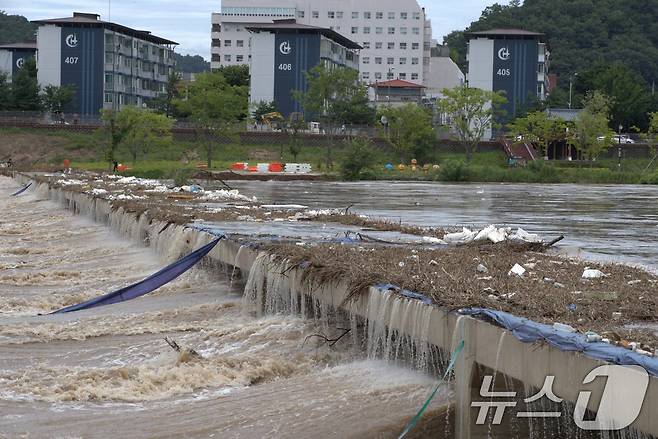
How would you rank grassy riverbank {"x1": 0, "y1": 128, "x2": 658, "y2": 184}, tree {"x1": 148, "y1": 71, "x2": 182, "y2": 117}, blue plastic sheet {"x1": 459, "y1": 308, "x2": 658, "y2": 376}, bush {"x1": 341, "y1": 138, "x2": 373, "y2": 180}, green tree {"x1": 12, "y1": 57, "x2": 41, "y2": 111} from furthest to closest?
tree {"x1": 148, "y1": 71, "x2": 182, "y2": 117} → green tree {"x1": 12, "y1": 57, "x2": 41, "y2": 111} → grassy riverbank {"x1": 0, "y1": 128, "x2": 658, "y2": 184} → bush {"x1": 341, "y1": 138, "x2": 373, "y2": 180} → blue plastic sheet {"x1": 459, "y1": 308, "x2": 658, "y2": 376}

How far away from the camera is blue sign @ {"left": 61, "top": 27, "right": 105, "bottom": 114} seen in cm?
10681

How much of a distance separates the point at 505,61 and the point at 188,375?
9858 cm

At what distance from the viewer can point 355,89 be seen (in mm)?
91562

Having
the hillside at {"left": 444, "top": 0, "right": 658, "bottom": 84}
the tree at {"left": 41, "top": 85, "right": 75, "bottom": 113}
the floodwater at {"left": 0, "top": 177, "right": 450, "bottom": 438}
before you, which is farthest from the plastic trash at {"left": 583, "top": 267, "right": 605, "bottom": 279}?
the hillside at {"left": 444, "top": 0, "right": 658, "bottom": 84}

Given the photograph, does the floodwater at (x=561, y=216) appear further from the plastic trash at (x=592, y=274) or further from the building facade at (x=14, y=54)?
the building facade at (x=14, y=54)

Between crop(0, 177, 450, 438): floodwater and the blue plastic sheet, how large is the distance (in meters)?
0.97

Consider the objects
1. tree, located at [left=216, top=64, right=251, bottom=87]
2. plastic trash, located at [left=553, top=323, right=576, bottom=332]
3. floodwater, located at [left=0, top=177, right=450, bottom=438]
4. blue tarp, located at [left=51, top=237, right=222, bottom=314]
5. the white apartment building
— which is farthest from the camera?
the white apartment building

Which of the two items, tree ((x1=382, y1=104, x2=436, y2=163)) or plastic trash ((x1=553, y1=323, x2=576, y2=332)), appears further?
tree ((x1=382, y1=104, x2=436, y2=163))

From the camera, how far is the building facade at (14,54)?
129125mm

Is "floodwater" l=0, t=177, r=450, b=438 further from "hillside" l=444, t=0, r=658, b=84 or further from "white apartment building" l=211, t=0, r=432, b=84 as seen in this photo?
"hillside" l=444, t=0, r=658, b=84

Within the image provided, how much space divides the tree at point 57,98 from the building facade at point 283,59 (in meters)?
16.6

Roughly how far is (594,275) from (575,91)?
123768mm

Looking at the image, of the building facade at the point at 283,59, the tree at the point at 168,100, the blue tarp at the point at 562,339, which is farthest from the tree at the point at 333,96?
the blue tarp at the point at 562,339

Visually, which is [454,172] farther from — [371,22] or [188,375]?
[371,22]
